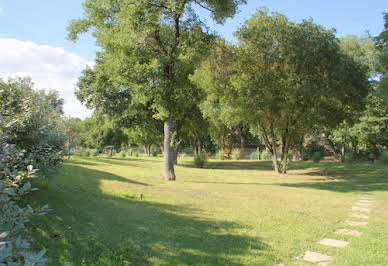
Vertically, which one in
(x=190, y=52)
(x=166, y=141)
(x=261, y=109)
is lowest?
(x=166, y=141)

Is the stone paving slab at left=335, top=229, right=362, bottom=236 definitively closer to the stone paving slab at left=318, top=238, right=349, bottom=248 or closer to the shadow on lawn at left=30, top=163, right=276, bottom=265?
the stone paving slab at left=318, top=238, right=349, bottom=248

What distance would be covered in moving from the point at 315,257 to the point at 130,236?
114 inches

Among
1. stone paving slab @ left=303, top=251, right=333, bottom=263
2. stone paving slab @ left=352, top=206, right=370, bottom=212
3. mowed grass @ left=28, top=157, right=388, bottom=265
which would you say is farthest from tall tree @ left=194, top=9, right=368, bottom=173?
stone paving slab @ left=303, top=251, right=333, bottom=263

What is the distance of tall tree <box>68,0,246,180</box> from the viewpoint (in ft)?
37.9

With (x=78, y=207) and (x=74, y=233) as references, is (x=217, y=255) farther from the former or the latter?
(x=78, y=207)

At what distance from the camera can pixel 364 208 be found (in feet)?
28.0

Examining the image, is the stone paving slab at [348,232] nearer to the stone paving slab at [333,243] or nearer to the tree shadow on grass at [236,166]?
the stone paving slab at [333,243]

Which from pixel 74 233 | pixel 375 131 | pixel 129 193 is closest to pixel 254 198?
pixel 129 193

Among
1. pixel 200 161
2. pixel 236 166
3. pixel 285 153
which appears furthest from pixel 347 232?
pixel 236 166

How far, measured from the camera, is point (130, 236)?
188 inches

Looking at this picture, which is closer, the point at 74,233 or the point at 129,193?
the point at 74,233

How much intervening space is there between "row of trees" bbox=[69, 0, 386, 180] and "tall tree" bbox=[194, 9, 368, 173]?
6cm

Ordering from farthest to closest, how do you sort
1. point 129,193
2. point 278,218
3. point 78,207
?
point 129,193, point 278,218, point 78,207

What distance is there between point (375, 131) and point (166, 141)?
20136mm
